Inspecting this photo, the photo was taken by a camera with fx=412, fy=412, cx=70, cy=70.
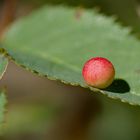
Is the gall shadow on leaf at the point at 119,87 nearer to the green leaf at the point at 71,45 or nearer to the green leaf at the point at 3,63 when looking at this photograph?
the green leaf at the point at 71,45

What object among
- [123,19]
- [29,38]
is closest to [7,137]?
[29,38]

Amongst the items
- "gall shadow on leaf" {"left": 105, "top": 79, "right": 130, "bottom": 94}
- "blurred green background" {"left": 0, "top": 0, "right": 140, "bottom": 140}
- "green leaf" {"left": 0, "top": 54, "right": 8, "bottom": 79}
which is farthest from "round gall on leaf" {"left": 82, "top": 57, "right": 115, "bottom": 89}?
"blurred green background" {"left": 0, "top": 0, "right": 140, "bottom": 140}

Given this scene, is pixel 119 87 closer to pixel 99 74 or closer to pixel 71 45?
pixel 99 74

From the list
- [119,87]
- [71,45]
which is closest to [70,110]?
[71,45]

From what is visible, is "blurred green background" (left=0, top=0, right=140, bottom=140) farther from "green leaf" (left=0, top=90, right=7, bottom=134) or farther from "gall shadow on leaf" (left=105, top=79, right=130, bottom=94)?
"green leaf" (left=0, top=90, right=7, bottom=134)

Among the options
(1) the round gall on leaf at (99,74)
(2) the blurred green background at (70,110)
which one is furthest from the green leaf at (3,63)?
(2) the blurred green background at (70,110)

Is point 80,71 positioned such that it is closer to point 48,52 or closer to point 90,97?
point 48,52
